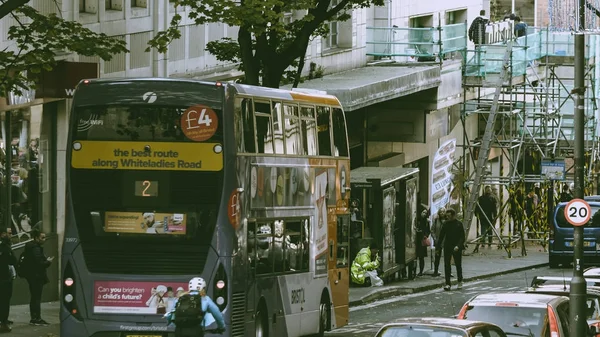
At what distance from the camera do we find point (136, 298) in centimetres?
1884

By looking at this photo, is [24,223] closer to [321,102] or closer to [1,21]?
[1,21]

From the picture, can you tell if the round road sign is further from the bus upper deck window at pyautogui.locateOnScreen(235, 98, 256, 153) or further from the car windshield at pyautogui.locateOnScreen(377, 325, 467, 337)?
the car windshield at pyautogui.locateOnScreen(377, 325, 467, 337)

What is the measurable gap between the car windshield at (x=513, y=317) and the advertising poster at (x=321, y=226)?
6.50 metres

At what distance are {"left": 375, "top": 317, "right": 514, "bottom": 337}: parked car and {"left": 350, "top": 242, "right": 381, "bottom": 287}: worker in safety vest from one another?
57.2 feet

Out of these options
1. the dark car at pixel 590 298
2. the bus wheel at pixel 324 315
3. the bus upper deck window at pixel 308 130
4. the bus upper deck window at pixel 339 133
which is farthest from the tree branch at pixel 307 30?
the dark car at pixel 590 298

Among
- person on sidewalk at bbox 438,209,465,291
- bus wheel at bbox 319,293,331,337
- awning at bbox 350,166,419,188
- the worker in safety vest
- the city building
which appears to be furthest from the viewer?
the worker in safety vest

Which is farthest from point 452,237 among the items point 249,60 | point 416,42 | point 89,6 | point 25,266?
point 416,42

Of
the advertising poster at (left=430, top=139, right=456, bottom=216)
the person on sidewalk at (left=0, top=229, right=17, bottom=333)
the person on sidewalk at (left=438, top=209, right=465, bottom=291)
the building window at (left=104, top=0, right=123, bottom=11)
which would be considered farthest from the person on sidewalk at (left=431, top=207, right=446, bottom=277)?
the person on sidewalk at (left=0, top=229, right=17, bottom=333)

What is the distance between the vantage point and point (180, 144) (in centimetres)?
1881

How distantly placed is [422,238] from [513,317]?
18.3 metres

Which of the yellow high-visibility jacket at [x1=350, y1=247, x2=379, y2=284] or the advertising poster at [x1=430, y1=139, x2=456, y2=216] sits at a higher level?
the advertising poster at [x1=430, y1=139, x2=456, y2=216]

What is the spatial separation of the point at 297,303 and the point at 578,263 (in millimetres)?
4396

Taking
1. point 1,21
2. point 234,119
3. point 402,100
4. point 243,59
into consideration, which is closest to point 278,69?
point 243,59

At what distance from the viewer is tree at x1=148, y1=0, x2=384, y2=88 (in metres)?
23.3
